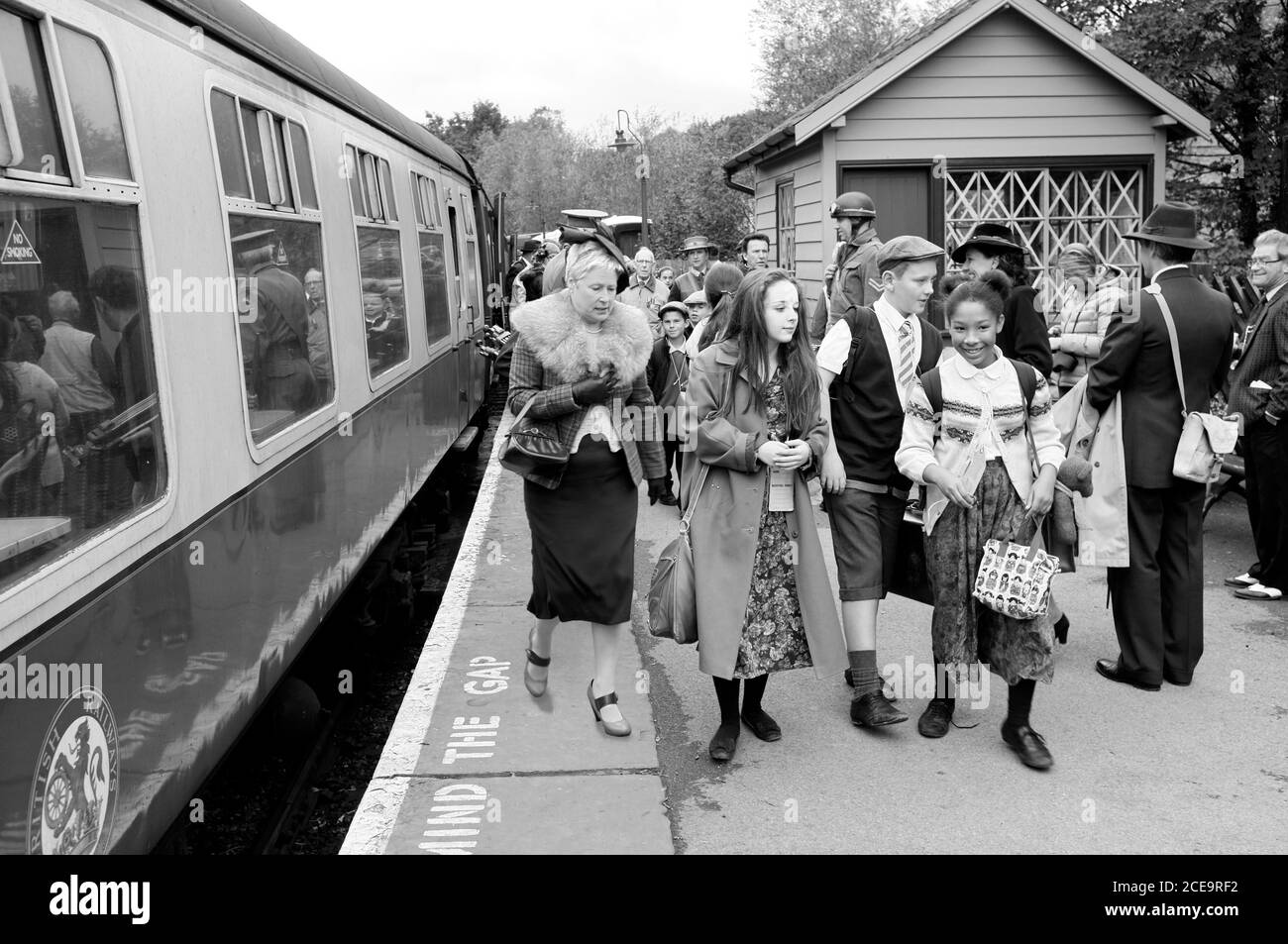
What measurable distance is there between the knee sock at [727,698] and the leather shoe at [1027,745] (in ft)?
3.46

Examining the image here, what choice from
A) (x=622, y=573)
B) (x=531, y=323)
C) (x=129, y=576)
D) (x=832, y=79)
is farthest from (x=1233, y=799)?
(x=832, y=79)

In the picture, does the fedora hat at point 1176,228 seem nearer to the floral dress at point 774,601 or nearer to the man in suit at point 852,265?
the man in suit at point 852,265

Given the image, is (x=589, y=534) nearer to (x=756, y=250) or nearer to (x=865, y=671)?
(x=865, y=671)

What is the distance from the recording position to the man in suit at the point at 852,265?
634 cm

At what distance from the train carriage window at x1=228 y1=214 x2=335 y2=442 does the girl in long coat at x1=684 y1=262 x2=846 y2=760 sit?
1549 mm

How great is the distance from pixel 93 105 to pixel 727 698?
312 centimetres

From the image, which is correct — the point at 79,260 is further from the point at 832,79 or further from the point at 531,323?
the point at 832,79

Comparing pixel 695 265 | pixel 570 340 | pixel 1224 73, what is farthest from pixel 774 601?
pixel 1224 73

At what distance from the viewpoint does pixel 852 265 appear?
6535mm

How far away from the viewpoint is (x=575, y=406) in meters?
4.86

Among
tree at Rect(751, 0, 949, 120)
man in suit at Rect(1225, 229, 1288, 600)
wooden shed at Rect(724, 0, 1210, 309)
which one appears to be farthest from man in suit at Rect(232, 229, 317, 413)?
tree at Rect(751, 0, 949, 120)

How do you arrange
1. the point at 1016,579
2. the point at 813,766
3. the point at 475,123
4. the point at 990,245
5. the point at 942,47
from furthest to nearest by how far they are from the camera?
the point at 475,123, the point at 942,47, the point at 990,245, the point at 813,766, the point at 1016,579

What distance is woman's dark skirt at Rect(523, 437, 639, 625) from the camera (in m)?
4.99

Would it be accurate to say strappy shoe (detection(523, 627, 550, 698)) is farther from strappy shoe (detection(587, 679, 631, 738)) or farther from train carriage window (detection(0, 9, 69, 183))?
train carriage window (detection(0, 9, 69, 183))
